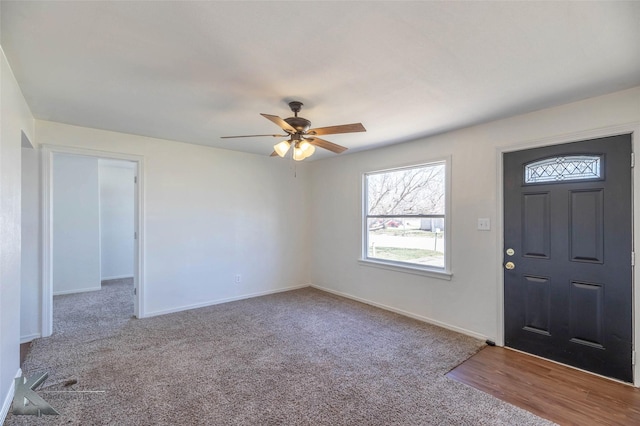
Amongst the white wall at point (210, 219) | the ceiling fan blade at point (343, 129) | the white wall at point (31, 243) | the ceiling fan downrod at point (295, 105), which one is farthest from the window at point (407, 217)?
the white wall at point (31, 243)

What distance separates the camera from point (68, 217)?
5.27 m

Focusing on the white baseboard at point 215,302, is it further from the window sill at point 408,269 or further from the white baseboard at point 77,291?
the white baseboard at point 77,291

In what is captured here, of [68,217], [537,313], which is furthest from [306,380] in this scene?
[68,217]

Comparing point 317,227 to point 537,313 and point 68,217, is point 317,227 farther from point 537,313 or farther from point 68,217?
point 68,217

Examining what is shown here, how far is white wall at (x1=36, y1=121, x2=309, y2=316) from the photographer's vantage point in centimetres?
396

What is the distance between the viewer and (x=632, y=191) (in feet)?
7.86

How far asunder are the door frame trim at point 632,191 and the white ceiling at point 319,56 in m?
0.33

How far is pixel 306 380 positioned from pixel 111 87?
2.88 m

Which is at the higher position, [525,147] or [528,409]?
[525,147]

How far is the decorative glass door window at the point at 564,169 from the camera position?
2604mm

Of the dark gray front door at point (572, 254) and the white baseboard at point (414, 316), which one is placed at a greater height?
the dark gray front door at point (572, 254)

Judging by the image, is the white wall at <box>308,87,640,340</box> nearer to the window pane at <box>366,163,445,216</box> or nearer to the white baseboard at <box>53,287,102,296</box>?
the window pane at <box>366,163,445,216</box>

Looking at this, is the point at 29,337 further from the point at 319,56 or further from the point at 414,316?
the point at 414,316

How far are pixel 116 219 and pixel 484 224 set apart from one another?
702 cm
